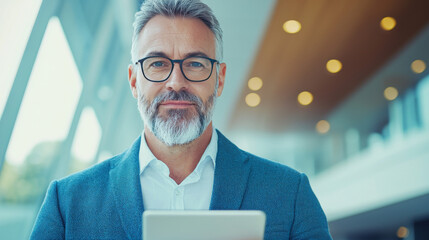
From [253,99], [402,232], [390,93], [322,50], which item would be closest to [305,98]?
[253,99]

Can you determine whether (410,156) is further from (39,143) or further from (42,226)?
(42,226)

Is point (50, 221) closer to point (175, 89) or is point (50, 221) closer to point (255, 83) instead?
point (175, 89)

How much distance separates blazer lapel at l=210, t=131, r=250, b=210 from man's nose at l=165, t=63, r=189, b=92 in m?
0.28

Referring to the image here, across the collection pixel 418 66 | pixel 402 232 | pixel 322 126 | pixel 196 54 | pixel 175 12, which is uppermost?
pixel 418 66

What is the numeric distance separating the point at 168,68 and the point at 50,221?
0.59 metres

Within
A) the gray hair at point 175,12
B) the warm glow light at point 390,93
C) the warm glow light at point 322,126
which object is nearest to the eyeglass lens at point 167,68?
the gray hair at point 175,12

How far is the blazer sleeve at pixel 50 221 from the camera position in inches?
59.7

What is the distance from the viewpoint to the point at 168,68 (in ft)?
5.29

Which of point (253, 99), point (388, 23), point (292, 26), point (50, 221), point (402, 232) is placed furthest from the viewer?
point (402, 232)

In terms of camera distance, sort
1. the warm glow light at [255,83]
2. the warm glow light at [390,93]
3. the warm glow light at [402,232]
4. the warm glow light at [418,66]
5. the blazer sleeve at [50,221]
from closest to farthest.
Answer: the blazer sleeve at [50,221] < the warm glow light at [418,66] < the warm glow light at [255,83] < the warm glow light at [390,93] < the warm glow light at [402,232]

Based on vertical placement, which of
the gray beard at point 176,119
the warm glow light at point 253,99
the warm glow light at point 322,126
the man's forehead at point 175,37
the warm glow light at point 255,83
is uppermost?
the warm glow light at point 255,83

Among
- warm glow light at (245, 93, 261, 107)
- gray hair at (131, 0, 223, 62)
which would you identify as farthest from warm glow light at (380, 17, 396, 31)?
gray hair at (131, 0, 223, 62)

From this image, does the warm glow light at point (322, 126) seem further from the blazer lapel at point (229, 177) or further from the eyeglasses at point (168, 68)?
the eyeglasses at point (168, 68)

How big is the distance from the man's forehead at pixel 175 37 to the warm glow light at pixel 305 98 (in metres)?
6.34
